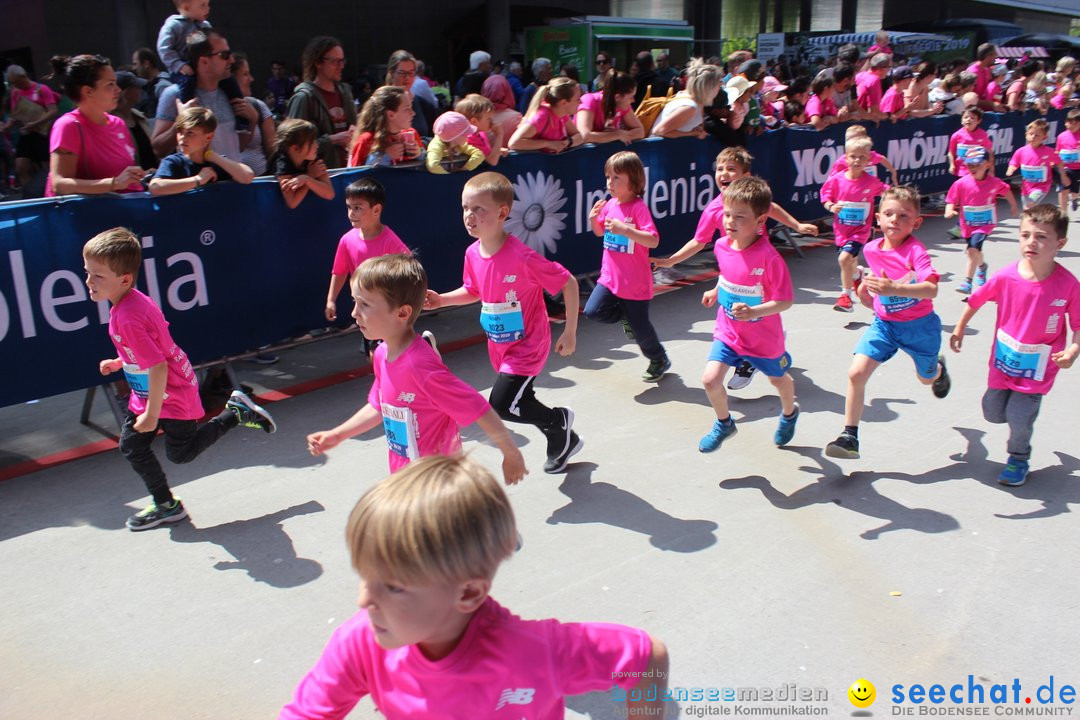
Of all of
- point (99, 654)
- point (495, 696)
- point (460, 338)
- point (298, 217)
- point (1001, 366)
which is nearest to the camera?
point (495, 696)

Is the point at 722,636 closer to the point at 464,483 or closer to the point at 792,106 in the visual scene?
the point at 464,483

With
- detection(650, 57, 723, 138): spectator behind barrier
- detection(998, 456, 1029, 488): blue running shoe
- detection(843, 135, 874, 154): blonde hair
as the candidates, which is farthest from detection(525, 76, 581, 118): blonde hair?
detection(998, 456, 1029, 488): blue running shoe

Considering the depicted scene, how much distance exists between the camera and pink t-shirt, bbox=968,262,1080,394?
473 centimetres

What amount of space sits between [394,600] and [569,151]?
289 inches

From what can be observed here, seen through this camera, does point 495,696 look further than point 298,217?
No

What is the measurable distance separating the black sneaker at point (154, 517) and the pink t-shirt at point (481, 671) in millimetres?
3183

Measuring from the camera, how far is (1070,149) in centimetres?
1338

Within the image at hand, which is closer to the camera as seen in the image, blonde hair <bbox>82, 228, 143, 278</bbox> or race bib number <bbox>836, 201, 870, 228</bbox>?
blonde hair <bbox>82, 228, 143, 278</bbox>

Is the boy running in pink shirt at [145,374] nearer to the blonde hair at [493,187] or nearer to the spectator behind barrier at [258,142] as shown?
the blonde hair at [493,187]

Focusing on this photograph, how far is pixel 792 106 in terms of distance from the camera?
1283 centimetres

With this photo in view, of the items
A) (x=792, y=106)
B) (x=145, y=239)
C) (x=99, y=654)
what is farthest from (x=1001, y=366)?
(x=792, y=106)

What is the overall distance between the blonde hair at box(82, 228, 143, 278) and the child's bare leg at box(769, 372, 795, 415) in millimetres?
3592

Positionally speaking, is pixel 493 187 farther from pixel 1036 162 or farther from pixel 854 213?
pixel 1036 162

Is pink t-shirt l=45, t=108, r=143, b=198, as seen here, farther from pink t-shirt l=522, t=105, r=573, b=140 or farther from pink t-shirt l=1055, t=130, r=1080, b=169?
pink t-shirt l=1055, t=130, r=1080, b=169
